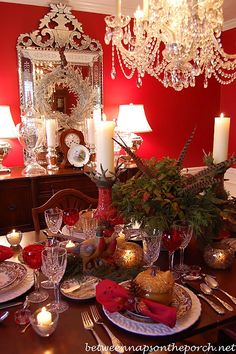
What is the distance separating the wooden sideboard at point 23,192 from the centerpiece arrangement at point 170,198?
154 cm

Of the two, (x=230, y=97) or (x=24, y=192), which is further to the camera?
(x=230, y=97)

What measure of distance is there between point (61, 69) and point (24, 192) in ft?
4.44

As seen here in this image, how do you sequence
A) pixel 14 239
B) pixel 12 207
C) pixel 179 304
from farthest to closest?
pixel 12 207 → pixel 14 239 → pixel 179 304

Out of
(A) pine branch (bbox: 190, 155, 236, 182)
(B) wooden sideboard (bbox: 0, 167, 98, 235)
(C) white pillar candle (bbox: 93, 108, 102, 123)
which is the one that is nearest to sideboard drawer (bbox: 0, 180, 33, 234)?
(B) wooden sideboard (bbox: 0, 167, 98, 235)

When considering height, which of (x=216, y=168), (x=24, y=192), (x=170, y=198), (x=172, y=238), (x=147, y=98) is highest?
(x=147, y=98)

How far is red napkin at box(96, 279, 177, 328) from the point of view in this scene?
827 mm

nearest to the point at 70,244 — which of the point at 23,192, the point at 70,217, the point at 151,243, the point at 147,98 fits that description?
the point at 70,217

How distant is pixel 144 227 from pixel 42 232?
2.29 ft

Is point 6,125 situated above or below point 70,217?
above

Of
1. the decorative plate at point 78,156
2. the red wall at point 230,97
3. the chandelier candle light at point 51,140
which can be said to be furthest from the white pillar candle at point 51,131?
the red wall at point 230,97

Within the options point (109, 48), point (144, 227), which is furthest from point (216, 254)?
point (109, 48)

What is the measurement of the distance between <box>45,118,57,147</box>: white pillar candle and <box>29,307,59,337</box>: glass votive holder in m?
2.27

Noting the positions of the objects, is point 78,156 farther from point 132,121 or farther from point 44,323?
point 44,323

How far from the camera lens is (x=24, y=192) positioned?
2664 mm
